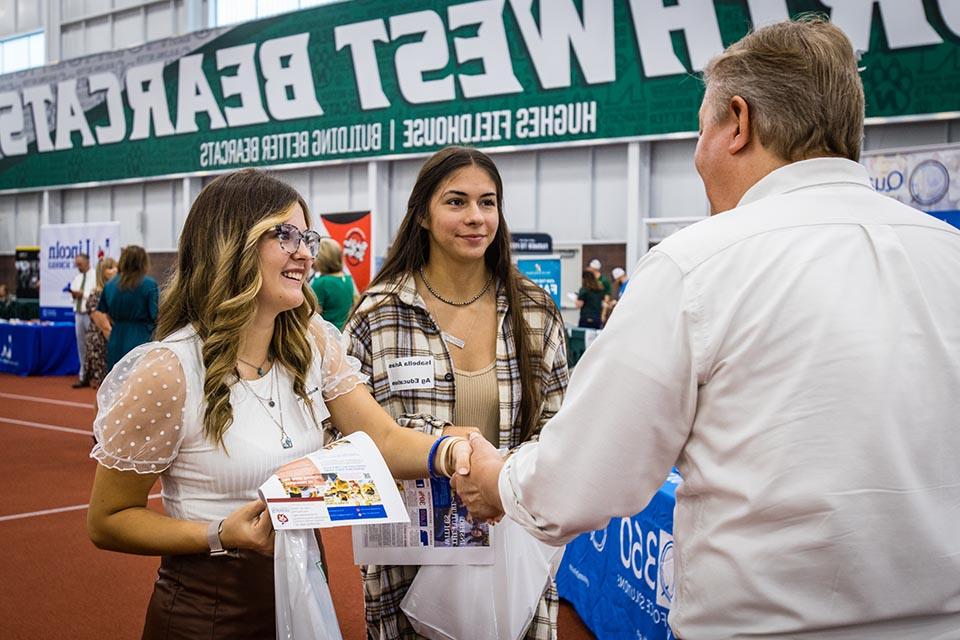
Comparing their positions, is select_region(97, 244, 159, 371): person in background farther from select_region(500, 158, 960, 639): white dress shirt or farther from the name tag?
select_region(500, 158, 960, 639): white dress shirt

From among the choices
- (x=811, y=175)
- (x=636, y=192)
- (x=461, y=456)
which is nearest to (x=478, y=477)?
(x=461, y=456)

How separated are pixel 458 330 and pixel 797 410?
1.25 meters

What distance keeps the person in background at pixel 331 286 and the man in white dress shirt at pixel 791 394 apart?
208 inches

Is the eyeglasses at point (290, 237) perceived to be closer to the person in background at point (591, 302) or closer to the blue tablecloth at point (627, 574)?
the blue tablecloth at point (627, 574)

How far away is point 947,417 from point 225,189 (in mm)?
1367

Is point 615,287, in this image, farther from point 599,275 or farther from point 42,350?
point 42,350

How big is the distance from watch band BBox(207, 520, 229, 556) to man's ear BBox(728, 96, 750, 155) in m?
1.13

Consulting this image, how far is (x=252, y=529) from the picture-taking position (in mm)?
1573

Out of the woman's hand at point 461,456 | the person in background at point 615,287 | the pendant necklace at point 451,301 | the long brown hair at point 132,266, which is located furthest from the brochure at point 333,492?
the person in background at point 615,287

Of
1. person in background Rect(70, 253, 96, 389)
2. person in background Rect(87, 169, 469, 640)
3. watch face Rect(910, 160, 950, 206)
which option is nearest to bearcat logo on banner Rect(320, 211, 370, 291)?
person in background Rect(70, 253, 96, 389)

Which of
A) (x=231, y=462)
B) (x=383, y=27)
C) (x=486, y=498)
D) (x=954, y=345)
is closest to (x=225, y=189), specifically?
(x=231, y=462)

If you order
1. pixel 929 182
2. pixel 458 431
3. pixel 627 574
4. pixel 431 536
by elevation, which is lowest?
pixel 627 574

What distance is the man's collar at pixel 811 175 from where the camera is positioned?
4.07 feet

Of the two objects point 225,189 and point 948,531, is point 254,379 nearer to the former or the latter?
point 225,189
